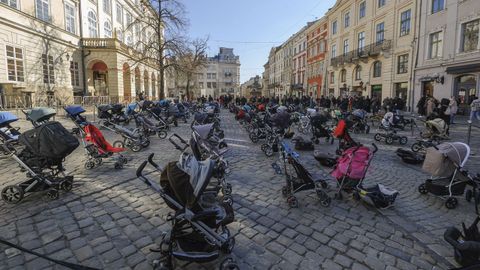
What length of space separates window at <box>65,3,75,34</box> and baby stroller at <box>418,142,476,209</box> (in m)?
29.9

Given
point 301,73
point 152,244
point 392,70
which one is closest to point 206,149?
point 152,244

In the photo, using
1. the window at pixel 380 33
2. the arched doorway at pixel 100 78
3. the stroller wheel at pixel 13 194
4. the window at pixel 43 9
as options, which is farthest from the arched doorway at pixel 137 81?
the stroller wheel at pixel 13 194

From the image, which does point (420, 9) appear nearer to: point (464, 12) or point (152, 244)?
point (464, 12)

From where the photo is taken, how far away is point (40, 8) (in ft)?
70.7

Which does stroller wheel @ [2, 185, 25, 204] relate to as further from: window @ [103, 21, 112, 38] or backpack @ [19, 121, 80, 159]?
window @ [103, 21, 112, 38]

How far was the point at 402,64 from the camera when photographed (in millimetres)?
24938

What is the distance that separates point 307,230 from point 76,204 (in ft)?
12.2

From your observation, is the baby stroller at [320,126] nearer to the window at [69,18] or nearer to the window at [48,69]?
the window at [48,69]

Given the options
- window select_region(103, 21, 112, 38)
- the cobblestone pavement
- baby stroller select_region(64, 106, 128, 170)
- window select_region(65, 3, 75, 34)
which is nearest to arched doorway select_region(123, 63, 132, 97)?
window select_region(103, 21, 112, 38)

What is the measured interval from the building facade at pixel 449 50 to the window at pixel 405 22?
174 centimetres

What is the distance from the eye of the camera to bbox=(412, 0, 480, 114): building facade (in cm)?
1795

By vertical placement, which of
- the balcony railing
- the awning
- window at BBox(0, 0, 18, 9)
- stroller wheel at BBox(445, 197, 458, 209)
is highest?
window at BBox(0, 0, 18, 9)

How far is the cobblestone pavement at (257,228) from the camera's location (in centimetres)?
311

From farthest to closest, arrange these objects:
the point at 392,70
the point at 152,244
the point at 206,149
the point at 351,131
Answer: the point at 392,70 → the point at 351,131 → the point at 206,149 → the point at 152,244
